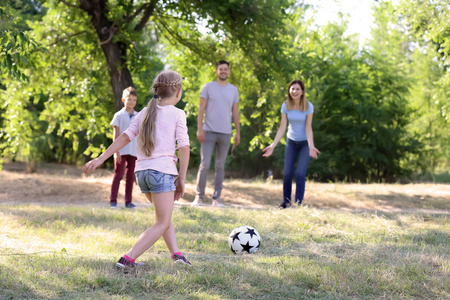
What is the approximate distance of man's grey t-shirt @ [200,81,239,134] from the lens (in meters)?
8.24

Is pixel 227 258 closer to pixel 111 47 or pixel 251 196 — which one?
pixel 251 196

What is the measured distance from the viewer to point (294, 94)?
8141 mm

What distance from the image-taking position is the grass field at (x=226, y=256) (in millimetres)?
3674

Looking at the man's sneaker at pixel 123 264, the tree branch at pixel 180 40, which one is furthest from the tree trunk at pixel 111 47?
the man's sneaker at pixel 123 264

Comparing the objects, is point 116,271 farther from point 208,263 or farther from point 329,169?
point 329,169

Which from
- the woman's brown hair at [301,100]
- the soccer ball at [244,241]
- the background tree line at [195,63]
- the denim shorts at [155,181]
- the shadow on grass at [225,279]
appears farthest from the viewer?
the background tree line at [195,63]

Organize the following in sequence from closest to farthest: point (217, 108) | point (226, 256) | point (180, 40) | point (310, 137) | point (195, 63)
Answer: point (226, 256), point (310, 137), point (217, 108), point (180, 40), point (195, 63)

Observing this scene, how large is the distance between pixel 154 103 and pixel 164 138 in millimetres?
306

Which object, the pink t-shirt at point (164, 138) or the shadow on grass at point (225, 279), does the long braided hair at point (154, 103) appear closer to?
the pink t-shirt at point (164, 138)

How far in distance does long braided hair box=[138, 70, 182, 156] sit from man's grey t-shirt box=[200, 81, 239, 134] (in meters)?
3.91

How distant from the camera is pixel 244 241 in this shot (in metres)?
5.06

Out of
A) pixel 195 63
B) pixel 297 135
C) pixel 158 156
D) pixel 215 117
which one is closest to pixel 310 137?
pixel 297 135

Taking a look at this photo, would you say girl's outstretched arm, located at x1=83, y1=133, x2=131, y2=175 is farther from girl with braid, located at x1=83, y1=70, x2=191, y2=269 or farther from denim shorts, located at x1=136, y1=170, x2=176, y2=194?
denim shorts, located at x1=136, y1=170, x2=176, y2=194

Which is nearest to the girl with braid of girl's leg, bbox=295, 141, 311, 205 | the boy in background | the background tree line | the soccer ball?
the soccer ball
